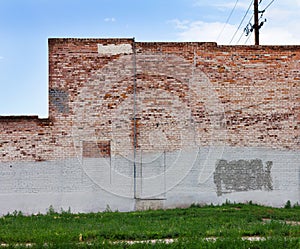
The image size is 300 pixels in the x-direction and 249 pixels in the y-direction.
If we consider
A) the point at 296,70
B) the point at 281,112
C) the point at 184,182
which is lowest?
the point at 184,182

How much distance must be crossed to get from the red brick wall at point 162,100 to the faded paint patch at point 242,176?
1.98 ft

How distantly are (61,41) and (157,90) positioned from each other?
3.13m

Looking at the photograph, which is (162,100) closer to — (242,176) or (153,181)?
(153,181)

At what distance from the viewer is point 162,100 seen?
53.1ft

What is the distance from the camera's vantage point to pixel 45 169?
15.8 metres

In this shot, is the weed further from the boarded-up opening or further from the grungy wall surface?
the boarded-up opening

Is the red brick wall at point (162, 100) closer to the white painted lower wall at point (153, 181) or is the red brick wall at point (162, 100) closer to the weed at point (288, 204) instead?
the white painted lower wall at point (153, 181)

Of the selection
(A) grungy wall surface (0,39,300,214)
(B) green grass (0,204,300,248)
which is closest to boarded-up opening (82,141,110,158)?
(A) grungy wall surface (0,39,300,214)

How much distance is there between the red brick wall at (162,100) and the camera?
1589 cm

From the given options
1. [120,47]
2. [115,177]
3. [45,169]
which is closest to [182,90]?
[120,47]

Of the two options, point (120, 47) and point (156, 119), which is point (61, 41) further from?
point (156, 119)

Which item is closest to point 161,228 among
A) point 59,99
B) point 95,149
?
point 95,149

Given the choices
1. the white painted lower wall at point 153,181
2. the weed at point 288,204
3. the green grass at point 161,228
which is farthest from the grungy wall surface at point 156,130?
the green grass at point 161,228

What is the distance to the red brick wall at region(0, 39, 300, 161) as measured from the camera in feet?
52.1
